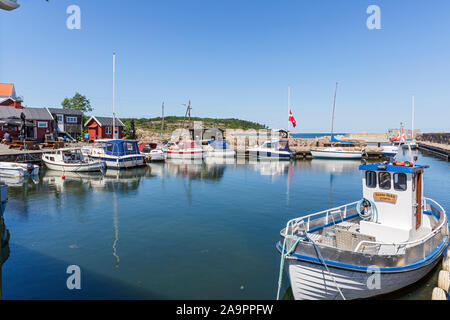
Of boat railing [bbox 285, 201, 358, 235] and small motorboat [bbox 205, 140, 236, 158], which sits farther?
small motorboat [bbox 205, 140, 236, 158]

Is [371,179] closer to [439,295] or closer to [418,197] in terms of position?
[418,197]

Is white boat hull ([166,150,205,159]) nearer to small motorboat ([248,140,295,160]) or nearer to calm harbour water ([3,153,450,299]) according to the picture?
small motorboat ([248,140,295,160])

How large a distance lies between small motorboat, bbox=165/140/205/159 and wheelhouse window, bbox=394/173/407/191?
41022 millimetres

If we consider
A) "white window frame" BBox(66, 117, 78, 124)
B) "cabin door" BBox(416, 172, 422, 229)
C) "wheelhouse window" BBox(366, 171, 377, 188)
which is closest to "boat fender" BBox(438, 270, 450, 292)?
"cabin door" BBox(416, 172, 422, 229)

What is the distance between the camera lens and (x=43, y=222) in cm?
1717

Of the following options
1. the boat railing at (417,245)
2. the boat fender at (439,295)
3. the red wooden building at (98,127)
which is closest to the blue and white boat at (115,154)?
the red wooden building at (98,127)

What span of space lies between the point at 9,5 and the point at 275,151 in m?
51.6

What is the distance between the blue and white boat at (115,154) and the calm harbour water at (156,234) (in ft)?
24.6

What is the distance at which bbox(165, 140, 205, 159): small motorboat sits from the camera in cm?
5009

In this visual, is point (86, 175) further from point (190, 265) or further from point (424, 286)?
point (424, 286)

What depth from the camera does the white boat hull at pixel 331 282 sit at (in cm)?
A: 849

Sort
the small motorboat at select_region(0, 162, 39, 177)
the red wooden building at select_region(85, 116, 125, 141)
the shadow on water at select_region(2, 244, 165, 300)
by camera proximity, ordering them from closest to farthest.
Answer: the shadow on water at select_region(2, 244, 165, 300)
the small motorboat at select_region(0, 162, 39, 177)
the red wooden building at select_region(85, 116, 125, 141)

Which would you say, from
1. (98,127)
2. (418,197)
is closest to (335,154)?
(98,127)
